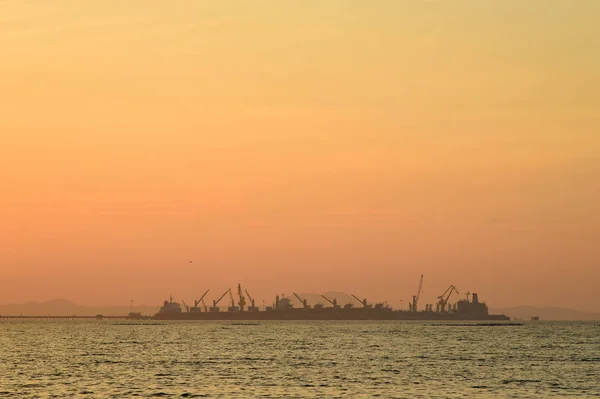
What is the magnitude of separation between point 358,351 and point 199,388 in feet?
254

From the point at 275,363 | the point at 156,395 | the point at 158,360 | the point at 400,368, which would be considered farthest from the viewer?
the point at 158,360

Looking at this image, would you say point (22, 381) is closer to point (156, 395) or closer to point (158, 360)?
point (156, 395)

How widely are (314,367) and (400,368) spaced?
10796 millimetres

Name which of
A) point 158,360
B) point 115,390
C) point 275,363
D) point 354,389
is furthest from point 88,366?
point 354,389

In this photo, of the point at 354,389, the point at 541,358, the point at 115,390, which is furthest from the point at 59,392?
the point at 541,358

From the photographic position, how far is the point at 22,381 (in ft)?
326

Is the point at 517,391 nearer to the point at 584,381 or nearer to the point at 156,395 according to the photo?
the point at 584,381

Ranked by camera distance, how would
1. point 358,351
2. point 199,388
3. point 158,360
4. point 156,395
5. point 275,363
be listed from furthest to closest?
1. point 358,351
2. point 158,360
3. point 275,363
4. point 199,388
5. point 156,395

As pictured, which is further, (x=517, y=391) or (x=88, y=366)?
(x=88, y=366)

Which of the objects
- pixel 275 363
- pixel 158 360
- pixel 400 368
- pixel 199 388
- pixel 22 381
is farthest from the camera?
pixel 158 360

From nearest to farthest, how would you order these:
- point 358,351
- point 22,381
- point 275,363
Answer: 1. point 22,381
2. point 275,363
3. point 358,351

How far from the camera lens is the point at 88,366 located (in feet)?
407

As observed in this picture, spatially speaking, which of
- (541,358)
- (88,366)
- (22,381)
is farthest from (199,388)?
(541,358)

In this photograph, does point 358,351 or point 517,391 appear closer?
point 517,391
